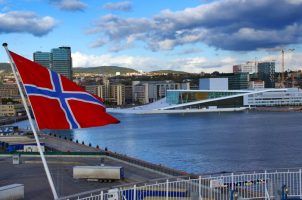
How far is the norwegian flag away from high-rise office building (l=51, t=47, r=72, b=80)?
5038 inches

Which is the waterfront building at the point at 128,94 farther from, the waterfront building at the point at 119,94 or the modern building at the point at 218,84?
the modern building at the point at 218,84

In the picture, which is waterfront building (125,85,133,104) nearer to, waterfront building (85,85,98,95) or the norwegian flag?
waterfront building (85,85,98,95)

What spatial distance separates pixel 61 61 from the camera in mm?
133875

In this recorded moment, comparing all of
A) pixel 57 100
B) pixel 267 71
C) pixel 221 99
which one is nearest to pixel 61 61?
pixel 267 71

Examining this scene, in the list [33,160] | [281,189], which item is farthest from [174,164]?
[281,189]

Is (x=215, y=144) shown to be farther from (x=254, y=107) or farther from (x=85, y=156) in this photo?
(x=254, y=107)

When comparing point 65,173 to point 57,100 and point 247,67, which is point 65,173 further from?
point 247,67

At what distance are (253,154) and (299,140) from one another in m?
6.59

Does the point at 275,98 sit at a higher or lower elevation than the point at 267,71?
lower

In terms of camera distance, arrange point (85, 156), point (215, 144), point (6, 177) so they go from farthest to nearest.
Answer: point (215, 144), point (85, 156), point (6, 177)

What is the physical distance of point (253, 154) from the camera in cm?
2131

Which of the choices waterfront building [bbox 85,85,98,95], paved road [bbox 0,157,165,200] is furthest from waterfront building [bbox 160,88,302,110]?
paved road [bbox 0,157,165,200]

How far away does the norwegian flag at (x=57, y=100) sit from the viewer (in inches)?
203

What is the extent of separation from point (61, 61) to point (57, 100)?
130908mm
